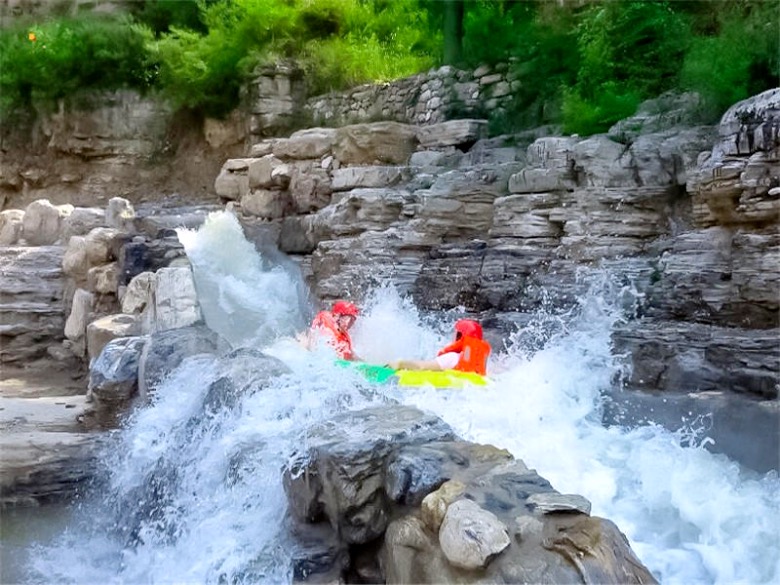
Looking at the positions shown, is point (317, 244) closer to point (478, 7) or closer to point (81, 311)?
point (81, 311)

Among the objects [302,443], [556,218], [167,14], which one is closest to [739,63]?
[556,218]

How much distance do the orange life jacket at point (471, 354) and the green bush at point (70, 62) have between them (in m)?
12.7

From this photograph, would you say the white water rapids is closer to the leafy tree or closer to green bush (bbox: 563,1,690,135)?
green bush (bbox: 563,1,690,135)

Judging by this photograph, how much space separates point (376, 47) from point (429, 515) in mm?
12995

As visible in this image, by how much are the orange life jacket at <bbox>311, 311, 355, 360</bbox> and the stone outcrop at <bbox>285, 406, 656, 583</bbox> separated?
7.94 feet

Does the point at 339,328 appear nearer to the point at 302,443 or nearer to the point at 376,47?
the point at 302,443

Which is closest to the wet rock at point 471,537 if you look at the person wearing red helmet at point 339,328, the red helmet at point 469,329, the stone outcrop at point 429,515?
the stone outcrop at point 429,515

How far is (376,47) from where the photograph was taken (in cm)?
1488

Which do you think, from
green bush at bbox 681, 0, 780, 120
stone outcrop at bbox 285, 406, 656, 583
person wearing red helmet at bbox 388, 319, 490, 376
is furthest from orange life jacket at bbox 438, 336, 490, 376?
green bush at bbox 681, 0, 780, 120

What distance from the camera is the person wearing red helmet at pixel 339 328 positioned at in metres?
6.57

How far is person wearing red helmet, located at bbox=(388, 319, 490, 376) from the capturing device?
5.64 meters

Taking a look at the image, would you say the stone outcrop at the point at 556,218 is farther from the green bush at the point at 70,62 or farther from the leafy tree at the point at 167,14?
the leafy tree at the point at 167,14

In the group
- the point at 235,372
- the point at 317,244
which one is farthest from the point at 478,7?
the point at 235,372

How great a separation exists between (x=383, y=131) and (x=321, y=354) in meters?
5.44
